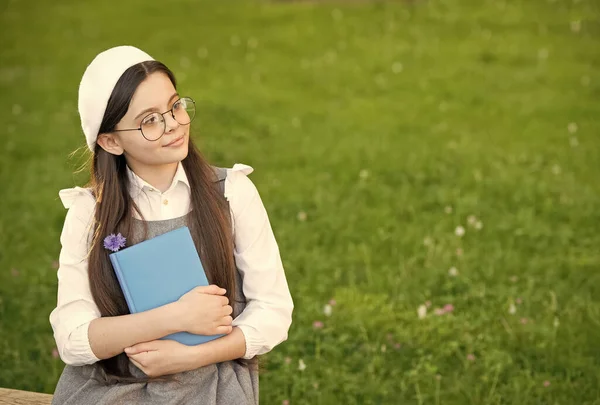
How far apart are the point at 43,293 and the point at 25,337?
1.64ft

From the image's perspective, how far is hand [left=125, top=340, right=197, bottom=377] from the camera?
2.75 metres

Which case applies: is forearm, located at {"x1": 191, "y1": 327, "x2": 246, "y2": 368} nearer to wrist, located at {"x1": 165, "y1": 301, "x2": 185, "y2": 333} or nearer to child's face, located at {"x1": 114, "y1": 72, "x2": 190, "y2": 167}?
wrist, located at {"x1": 165, "y1": 301, "x2": 185, "y2": 333}

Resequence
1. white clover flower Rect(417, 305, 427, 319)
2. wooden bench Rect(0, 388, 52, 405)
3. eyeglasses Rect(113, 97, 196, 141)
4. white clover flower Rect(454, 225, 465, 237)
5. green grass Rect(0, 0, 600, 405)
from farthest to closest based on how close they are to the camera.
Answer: white clover flower Rect(454, 225, 465, 237)
white clover flower Rect(417, 305, 427, 319)
green grass Rect(0, 0, 600, 405)
wooden bench Rect(0, 388, 52, 405)
eyeglasses Rect(113, 97, 196, 141)

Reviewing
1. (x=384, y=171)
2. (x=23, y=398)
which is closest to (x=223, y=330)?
(x=23, y=398)

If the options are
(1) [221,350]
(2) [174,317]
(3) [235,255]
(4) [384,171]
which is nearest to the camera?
(2) [174,317]

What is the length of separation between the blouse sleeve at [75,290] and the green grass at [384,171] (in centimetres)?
162

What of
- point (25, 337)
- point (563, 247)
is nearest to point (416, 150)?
point (563, 247)

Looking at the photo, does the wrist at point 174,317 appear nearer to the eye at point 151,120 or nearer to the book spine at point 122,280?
the book spine at point 122,280

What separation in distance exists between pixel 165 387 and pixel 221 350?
0.65ft

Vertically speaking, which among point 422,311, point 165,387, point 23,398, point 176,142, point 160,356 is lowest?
point 422,311

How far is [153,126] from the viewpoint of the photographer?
112 inches

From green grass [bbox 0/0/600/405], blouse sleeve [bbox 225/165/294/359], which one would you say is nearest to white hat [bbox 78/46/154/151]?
blouse sleeve [bbox 225/165/294/359]

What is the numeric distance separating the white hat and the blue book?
420 millimetres

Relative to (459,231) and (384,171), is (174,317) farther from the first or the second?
(384,171)
